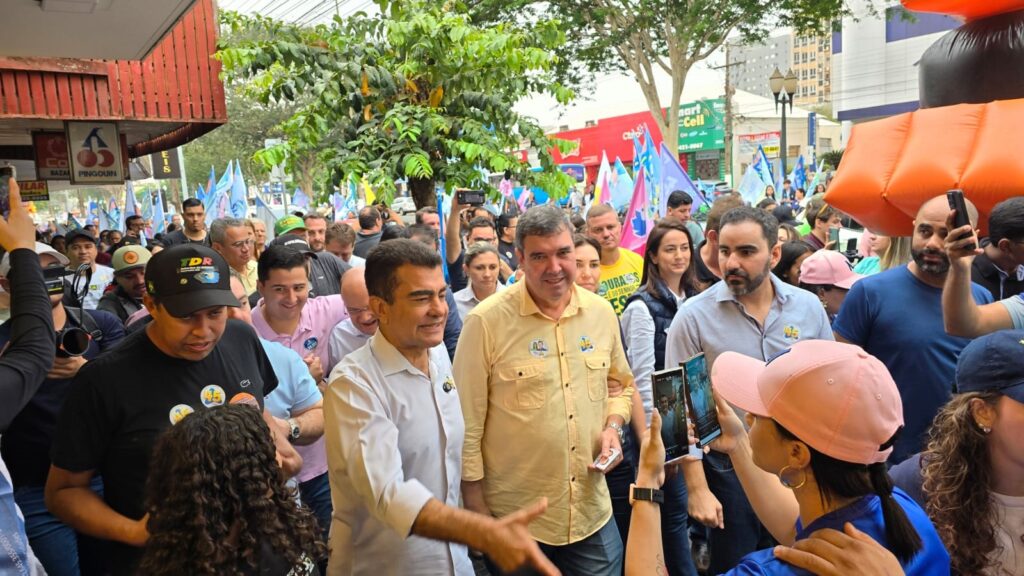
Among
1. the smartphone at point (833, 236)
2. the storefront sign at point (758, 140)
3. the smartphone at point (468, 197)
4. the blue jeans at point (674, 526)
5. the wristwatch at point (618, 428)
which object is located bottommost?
the blue jeans at point (674, 526)

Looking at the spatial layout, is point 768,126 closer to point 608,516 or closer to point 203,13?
point 203,13

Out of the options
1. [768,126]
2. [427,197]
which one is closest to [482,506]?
[427,197]

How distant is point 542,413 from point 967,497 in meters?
1.61

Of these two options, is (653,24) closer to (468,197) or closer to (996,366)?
(468,197)

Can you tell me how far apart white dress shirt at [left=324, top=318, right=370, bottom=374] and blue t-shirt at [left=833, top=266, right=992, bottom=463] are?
2.72 metres

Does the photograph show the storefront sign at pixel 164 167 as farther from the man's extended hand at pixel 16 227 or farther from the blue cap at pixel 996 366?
the blue cap at pixel 996 366

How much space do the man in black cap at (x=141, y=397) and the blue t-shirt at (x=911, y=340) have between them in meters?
2.81

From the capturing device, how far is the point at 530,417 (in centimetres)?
320

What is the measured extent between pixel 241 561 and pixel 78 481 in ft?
2.80

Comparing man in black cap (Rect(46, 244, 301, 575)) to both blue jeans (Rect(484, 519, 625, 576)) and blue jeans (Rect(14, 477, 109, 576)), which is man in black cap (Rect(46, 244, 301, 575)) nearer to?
blue jeans (Rect(14, 477, 109, 576))

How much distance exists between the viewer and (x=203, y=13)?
877cm

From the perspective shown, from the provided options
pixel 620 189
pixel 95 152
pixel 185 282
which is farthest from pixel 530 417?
pixel 620 189

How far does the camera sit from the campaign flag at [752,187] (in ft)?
49.0

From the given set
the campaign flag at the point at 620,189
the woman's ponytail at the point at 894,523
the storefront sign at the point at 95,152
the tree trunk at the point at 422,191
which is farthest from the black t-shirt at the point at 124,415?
the campaign flag at the point at 620,189
